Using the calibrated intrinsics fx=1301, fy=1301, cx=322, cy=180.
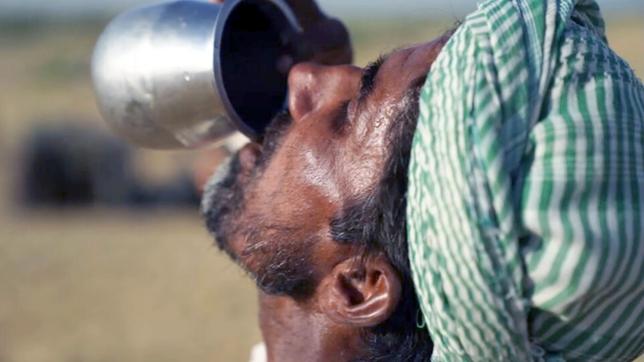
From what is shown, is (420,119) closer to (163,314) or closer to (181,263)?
(163,314)

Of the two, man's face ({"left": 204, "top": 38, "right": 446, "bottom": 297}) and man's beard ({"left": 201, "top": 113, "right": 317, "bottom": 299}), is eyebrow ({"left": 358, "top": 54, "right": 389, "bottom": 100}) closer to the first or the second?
man's face ({"left": 204, "top": 38, "right": 446, "bottom": 297})

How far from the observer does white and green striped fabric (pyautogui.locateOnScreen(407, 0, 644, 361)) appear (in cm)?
188

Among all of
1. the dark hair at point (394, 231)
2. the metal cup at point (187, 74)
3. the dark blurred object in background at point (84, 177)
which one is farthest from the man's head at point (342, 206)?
the dark blurred object in background at point (84, 177)

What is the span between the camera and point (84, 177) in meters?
14.6

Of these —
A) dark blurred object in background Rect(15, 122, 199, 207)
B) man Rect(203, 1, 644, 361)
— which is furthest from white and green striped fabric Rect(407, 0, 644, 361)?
dark blurred object in background Rect(15, 122, 199, 207)

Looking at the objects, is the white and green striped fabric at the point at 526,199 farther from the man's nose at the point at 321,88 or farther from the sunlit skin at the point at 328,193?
the man's nose at the point at 321,88

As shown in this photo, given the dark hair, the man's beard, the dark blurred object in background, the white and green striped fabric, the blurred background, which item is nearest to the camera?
the white and green striped fabric

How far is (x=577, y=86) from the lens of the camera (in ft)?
6.43

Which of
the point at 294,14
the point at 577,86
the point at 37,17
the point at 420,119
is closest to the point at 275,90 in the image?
the point at 294,14

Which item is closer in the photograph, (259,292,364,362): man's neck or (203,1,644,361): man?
(203,1,644,361): man

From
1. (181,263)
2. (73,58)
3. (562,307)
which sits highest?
(562,307)

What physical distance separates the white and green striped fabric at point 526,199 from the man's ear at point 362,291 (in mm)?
147

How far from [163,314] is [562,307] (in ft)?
24.3

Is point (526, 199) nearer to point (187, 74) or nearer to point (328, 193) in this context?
point (328, 193)
